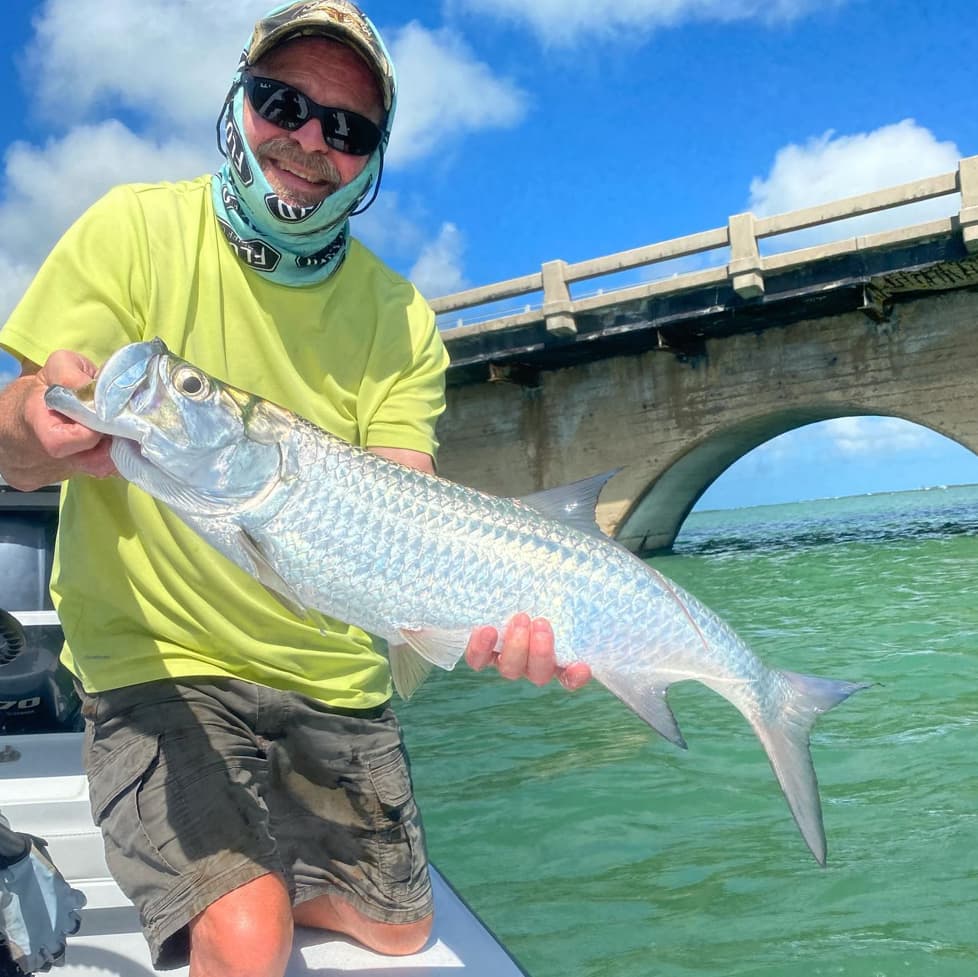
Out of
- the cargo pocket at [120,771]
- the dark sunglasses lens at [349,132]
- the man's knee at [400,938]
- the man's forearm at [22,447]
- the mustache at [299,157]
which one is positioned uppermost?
the dark sunglasses lens at [349,132]

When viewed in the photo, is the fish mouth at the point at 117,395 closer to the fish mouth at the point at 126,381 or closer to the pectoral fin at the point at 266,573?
the fish mouth at the point at 126,381

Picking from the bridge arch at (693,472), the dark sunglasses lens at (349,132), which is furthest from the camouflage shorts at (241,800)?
the bridge arch at (693,472)

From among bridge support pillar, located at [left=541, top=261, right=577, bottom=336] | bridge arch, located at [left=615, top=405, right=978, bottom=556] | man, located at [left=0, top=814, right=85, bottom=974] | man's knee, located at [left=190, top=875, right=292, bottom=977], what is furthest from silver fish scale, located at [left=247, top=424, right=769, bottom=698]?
bridge arch, located at [left=615, top=405, right=978, bottom=556]

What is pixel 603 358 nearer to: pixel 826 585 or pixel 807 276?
pixel 807 276

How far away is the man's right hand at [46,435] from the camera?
2.19 metres

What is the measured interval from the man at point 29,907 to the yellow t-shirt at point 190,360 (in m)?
0.53

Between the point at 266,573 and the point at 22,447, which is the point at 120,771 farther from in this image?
the point at 22,447

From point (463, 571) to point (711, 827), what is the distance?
9.03ft

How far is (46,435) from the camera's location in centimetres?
218

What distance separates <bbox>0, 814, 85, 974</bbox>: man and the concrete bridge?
1607 cm

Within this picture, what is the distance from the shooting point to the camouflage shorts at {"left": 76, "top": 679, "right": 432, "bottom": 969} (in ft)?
8.25

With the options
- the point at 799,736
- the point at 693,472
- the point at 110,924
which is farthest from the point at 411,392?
the point at 693,472

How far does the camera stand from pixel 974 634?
8.78 metres

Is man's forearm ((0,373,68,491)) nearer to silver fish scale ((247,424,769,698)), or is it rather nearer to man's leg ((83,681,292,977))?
silver fish scale ((247,424,769,698))
